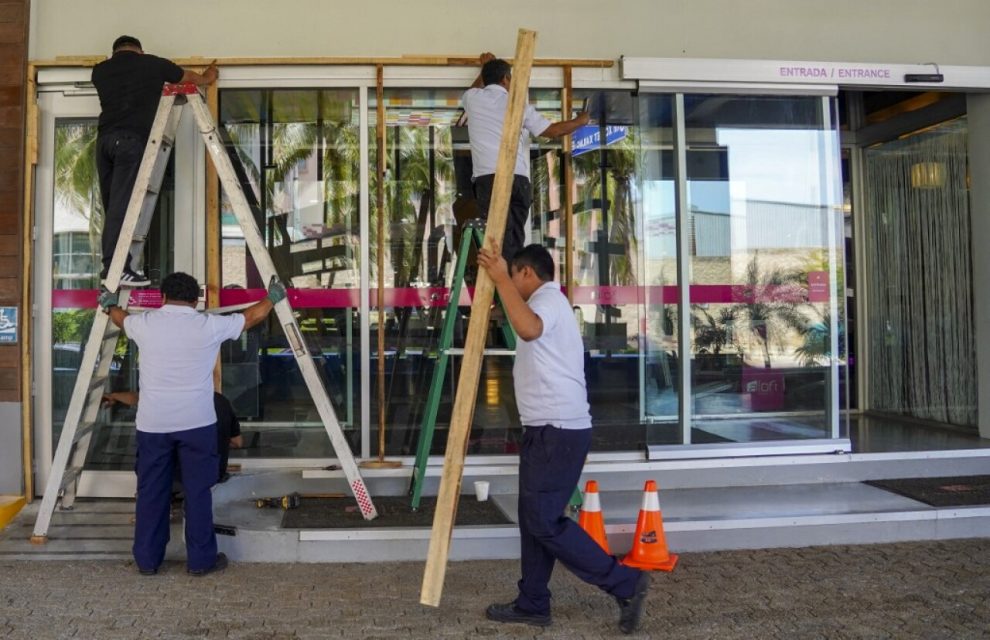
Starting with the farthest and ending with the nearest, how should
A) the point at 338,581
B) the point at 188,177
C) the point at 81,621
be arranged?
the point at 188,177, the point at 338,581, the point at 81,621

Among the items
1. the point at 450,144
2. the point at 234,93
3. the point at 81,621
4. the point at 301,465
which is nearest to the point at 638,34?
the point at 450,144

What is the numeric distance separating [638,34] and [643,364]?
2.42 meters

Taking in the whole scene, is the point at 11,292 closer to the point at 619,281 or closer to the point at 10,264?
the point at 10,264

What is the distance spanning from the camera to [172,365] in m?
4.86

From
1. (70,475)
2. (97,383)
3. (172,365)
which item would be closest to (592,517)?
→ (172,365)

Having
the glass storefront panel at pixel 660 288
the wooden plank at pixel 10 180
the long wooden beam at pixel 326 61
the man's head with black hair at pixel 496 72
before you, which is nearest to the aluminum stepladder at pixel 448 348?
the man's head with black hair at pixel 496 72

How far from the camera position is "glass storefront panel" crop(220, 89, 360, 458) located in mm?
6426

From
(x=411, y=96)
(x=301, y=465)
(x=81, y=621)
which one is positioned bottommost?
(x=81, y=621)

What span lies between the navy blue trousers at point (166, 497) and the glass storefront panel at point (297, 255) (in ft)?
4.64

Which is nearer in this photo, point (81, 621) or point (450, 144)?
point (81, 621)

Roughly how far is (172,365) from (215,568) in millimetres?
1151

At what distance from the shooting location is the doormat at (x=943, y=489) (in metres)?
5.89

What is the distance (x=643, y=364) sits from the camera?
6.77 metres

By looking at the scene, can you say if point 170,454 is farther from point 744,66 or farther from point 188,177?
point 744,66
